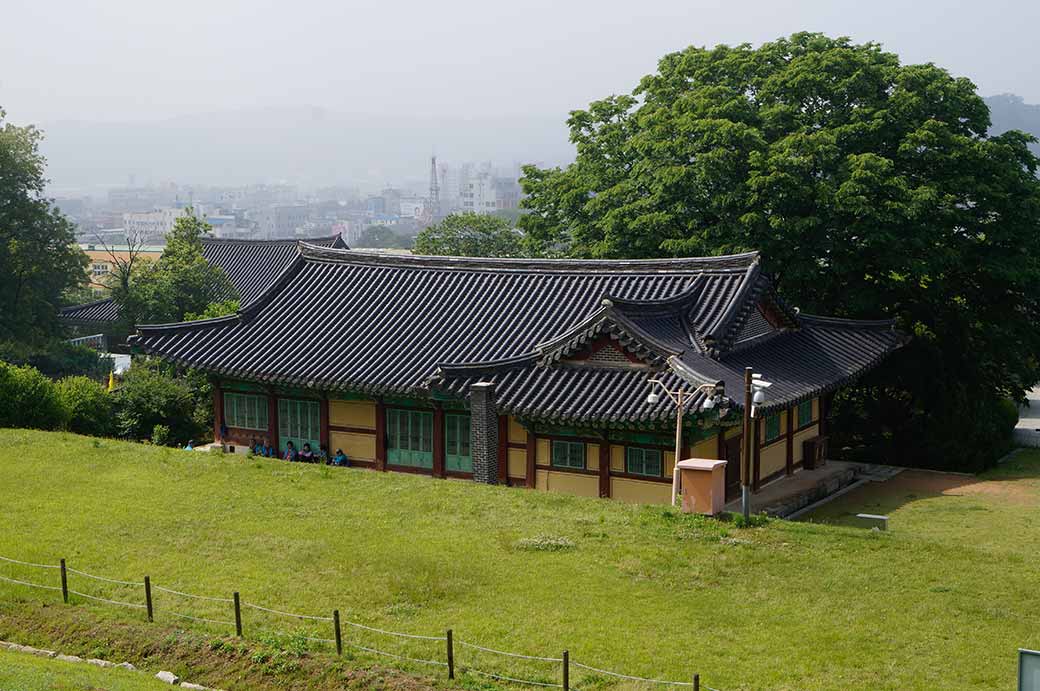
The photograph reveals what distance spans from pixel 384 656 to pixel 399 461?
15250 millimetres

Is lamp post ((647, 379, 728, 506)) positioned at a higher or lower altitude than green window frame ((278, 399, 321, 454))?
higher

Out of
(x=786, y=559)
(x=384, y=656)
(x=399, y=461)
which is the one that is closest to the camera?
(x=384, y=656)

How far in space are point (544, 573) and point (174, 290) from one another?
Answer: 39.1 meters

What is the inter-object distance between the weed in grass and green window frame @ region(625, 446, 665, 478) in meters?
5.72

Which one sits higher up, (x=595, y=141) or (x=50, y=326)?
(x=595, y=141)

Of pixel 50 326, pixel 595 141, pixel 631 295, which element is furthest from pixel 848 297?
pixel 50 326

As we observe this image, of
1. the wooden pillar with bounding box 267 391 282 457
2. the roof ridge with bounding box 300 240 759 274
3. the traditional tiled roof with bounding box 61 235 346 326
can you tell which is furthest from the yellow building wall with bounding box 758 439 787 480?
the traditional tiled roof with bounding box 61 235 346 326

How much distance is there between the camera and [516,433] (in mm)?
30172

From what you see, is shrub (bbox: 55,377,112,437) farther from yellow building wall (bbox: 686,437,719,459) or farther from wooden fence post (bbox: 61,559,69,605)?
yellow building wall (bbox: 686,437,719,459)

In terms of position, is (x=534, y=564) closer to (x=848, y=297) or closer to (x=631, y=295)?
(x=631, y=295)

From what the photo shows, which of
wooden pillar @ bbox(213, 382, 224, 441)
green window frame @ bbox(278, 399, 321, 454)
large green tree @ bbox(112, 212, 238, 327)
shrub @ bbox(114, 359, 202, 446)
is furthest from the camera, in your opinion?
large green tree @ bbox(112, 212, 238, 327)

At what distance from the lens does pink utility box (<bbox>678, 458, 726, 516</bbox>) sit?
2381 centimetres

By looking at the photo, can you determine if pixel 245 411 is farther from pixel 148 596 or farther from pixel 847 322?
pixel 847 322

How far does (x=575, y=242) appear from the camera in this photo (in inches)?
1774
